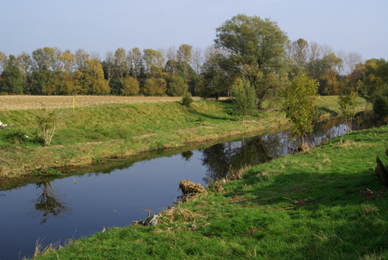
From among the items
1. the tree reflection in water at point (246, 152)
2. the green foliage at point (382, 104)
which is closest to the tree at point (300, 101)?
the tree reflection in water at point (246, 152)

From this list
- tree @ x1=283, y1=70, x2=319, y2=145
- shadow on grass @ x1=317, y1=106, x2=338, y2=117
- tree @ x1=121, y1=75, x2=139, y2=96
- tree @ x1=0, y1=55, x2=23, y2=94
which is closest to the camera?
tree @ x1=283, y1=70, x2=319, y2=145

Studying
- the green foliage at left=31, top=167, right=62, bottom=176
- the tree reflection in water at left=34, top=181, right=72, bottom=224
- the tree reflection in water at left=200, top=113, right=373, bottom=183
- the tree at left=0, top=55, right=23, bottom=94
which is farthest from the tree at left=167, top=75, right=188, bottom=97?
the tree reflection in water at left=34, top=181, right=72, bottom=224

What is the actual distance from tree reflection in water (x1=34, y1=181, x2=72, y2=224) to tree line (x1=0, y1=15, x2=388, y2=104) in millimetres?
23868

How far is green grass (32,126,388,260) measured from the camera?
23.8 feet

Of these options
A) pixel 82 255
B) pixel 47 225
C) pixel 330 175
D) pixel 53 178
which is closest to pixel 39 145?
pixel 53 178

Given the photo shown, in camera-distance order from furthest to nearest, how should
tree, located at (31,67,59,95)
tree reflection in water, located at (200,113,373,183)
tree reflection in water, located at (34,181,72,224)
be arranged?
tree, located at (31,67,59,95) → tree reflection in water, located at (200,113,373,183) → tree reflection in water, located at (34,181,72,224)

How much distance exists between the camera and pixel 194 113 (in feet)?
162

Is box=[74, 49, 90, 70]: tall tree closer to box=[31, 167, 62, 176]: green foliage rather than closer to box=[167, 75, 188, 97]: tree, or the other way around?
box=[167, 75, 188, 97]: tree

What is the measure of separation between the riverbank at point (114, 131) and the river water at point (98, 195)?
1.88 m

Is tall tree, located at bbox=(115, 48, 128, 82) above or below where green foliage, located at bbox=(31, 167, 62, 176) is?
above

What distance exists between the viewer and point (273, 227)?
360 inches

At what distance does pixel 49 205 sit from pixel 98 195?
8.80 feet

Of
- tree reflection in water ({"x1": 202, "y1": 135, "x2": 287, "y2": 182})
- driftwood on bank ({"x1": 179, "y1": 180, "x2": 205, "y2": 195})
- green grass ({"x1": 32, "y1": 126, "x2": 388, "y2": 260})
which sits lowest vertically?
tree reflection in water ({"x1": 202, "y1": 135, "x2": 287, "y2": 182})

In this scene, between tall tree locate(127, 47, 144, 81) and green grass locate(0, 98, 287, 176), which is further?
tall tree locate(127, 47, 144, 81)
